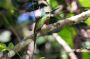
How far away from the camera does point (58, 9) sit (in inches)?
54.1

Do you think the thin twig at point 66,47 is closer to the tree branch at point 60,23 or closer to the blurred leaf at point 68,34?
the blurred leaf at point 68,34

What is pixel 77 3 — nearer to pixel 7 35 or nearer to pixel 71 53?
pixel 71 53

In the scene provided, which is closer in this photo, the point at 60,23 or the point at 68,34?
the point at 60,23

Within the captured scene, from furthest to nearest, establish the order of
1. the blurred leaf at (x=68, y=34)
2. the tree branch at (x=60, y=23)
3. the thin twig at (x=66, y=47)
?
the blurred leaf at (x=68, y=34) → the thin twig at (x=66, y=47) → the tree branch at (x=60, y=23)

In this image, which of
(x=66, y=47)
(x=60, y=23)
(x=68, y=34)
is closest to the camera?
(x=60, y=23)

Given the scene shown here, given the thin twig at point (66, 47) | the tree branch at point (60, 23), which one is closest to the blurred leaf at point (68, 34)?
the thin twig at point (66, 47)

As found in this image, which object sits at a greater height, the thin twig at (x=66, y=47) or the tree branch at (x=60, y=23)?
the tree branch at (x=60, y=23)

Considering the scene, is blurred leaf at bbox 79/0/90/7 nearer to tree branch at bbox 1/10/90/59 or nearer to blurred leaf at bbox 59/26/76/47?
blurred leaf at bbox 59/26/76/47

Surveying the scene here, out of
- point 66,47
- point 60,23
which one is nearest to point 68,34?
point 66,47

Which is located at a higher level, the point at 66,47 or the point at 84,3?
the point at 84,3

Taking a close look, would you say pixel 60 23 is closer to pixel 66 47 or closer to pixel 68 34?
pixel 66 47

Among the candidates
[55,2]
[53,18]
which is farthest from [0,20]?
[53,18]

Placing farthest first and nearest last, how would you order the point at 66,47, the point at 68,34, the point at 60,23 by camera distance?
the point at 68,34
the point at 66,47
the point at 60,23

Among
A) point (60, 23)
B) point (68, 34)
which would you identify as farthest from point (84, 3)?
point (60, 23)
